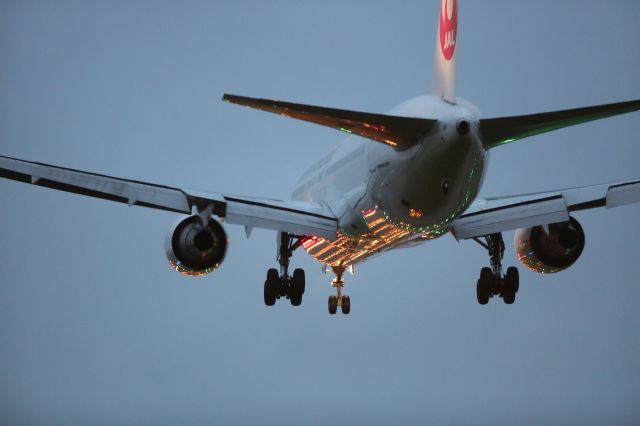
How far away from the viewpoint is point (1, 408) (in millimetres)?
101375

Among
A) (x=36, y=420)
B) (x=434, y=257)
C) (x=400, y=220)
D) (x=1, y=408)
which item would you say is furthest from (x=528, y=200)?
(x=434, y=257)

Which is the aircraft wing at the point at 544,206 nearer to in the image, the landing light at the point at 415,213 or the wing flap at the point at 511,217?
the wing flap at the point at 511,217

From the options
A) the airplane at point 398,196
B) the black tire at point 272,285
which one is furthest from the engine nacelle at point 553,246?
the black tire at point 272,285

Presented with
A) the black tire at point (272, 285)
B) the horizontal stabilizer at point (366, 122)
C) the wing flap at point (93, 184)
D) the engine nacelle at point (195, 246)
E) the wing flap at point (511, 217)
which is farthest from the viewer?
the black tire at point (272, 285)

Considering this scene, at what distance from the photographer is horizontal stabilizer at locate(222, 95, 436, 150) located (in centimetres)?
2305

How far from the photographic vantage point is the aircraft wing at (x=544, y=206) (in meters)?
30.9

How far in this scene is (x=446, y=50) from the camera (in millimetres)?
27703

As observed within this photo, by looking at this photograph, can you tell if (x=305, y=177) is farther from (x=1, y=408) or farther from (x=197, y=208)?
(x=1, y=408)

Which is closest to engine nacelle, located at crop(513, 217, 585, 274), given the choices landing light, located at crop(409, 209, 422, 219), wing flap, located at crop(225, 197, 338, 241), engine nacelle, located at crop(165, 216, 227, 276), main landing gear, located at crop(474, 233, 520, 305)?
main landing gear, located at crop(474, 233, 520, 305)

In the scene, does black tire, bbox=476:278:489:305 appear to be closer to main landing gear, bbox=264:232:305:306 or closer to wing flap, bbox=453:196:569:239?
wing flap, bbox=453:196:569:239

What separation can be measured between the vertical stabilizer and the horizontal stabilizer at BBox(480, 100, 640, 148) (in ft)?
6.35

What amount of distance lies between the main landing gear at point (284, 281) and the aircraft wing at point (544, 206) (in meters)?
6.73

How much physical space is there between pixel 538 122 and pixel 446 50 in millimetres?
4097

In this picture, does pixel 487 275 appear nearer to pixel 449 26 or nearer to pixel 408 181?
pixel 408 181
